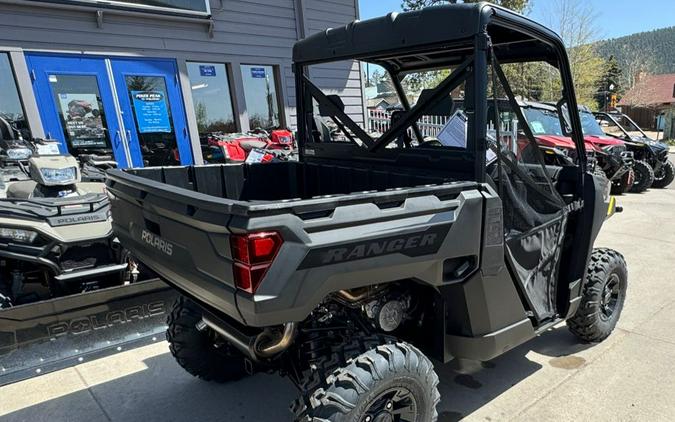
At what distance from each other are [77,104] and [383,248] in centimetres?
633

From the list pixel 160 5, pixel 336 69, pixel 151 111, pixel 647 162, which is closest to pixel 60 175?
pixel 151 111

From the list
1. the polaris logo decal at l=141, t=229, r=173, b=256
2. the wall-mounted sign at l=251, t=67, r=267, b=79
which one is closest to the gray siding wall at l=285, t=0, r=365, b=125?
the wall-mounted sign at l=251, t=67, r=267, b=79

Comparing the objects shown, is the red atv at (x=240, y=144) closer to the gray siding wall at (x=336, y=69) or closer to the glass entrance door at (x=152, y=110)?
the glass entrance door at (x=152, y=110)

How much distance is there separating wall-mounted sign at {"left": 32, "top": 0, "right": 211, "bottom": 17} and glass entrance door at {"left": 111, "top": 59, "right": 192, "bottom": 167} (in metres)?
0.75

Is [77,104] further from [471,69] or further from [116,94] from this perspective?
[471,69]

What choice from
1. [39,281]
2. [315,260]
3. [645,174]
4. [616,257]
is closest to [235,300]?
[315,260]

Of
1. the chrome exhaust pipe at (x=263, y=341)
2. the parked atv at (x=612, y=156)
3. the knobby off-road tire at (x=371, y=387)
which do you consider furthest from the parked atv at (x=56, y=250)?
the parked atv at (x=612, y=156)

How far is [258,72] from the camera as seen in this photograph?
8688mm

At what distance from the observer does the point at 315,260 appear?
1715 mm

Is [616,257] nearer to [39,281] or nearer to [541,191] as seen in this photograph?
[541,191]

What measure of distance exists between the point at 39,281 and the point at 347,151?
241cm

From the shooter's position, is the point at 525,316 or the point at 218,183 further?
the point at 218,183

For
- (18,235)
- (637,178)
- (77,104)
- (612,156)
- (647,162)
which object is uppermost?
(77,104)

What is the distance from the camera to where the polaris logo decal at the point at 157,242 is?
207 cm
